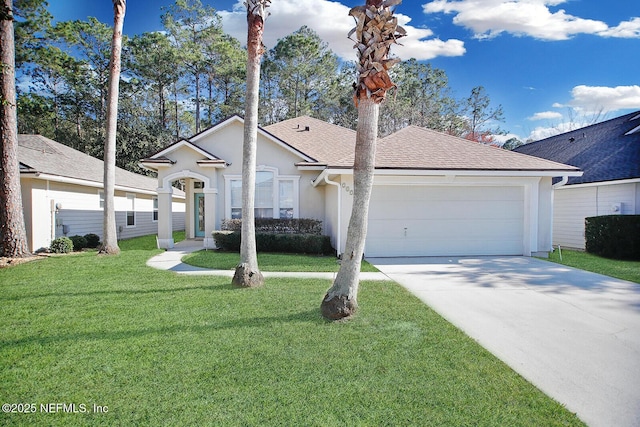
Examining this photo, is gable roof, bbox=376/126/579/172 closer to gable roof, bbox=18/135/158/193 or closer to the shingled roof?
the shingled roof

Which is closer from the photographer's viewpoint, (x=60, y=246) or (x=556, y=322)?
(x=556, y=322)

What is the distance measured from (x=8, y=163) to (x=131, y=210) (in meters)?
8.22

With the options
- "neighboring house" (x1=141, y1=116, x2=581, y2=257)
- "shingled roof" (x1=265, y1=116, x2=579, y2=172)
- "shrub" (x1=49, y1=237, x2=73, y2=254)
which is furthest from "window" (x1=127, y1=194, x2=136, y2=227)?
"neighboring house" (x1=141, y1=116, x2=581, y2=257)

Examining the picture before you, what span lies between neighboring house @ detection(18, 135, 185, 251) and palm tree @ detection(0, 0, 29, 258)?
60.7 inches

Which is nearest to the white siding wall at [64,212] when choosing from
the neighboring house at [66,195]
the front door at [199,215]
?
the neighboring house at [66,195]

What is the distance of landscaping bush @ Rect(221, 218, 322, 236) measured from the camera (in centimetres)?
1281

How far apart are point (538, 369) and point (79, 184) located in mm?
16546

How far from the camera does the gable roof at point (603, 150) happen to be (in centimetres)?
1251

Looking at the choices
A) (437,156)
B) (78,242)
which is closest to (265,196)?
(437,156)

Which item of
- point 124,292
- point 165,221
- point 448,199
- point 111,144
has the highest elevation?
point 111,144

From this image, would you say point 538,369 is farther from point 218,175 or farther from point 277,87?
point 277,87

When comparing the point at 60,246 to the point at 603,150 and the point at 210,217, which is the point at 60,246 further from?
the point at 603,150

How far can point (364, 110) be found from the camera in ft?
16.5

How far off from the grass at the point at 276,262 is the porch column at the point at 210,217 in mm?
1418
